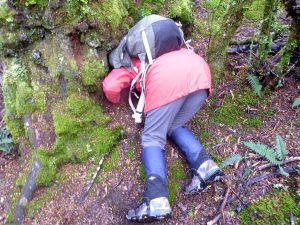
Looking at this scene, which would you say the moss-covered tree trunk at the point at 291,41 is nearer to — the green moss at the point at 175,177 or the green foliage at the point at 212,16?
the green foliage at the point at 212,16

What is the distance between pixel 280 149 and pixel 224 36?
186 centimetres

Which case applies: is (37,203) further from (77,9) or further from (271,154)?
(271,154)

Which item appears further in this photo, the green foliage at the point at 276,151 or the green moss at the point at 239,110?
the green moss at the point at 239,110

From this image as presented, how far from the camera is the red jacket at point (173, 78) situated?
421 centimetres

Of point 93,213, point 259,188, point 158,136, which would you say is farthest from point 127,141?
point 259,188

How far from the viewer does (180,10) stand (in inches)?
222

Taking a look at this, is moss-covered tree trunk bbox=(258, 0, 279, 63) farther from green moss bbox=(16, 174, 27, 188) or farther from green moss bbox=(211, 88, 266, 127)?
green moss bbox=(16, 174, 27, 188)

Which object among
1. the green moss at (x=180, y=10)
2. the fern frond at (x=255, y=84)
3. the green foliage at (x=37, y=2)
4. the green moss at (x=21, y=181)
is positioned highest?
the green foliage at (x=37, y=2)

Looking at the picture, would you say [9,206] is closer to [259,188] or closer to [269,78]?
[259,188]

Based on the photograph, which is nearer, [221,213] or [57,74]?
[221,213]

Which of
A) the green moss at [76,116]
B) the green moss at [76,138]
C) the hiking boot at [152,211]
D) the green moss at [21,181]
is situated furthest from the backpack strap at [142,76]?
the green moss at [21,181]

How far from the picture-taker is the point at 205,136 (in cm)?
491

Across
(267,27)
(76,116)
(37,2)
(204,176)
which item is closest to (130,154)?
(76,116)

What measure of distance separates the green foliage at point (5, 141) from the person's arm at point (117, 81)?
2.11 metres
